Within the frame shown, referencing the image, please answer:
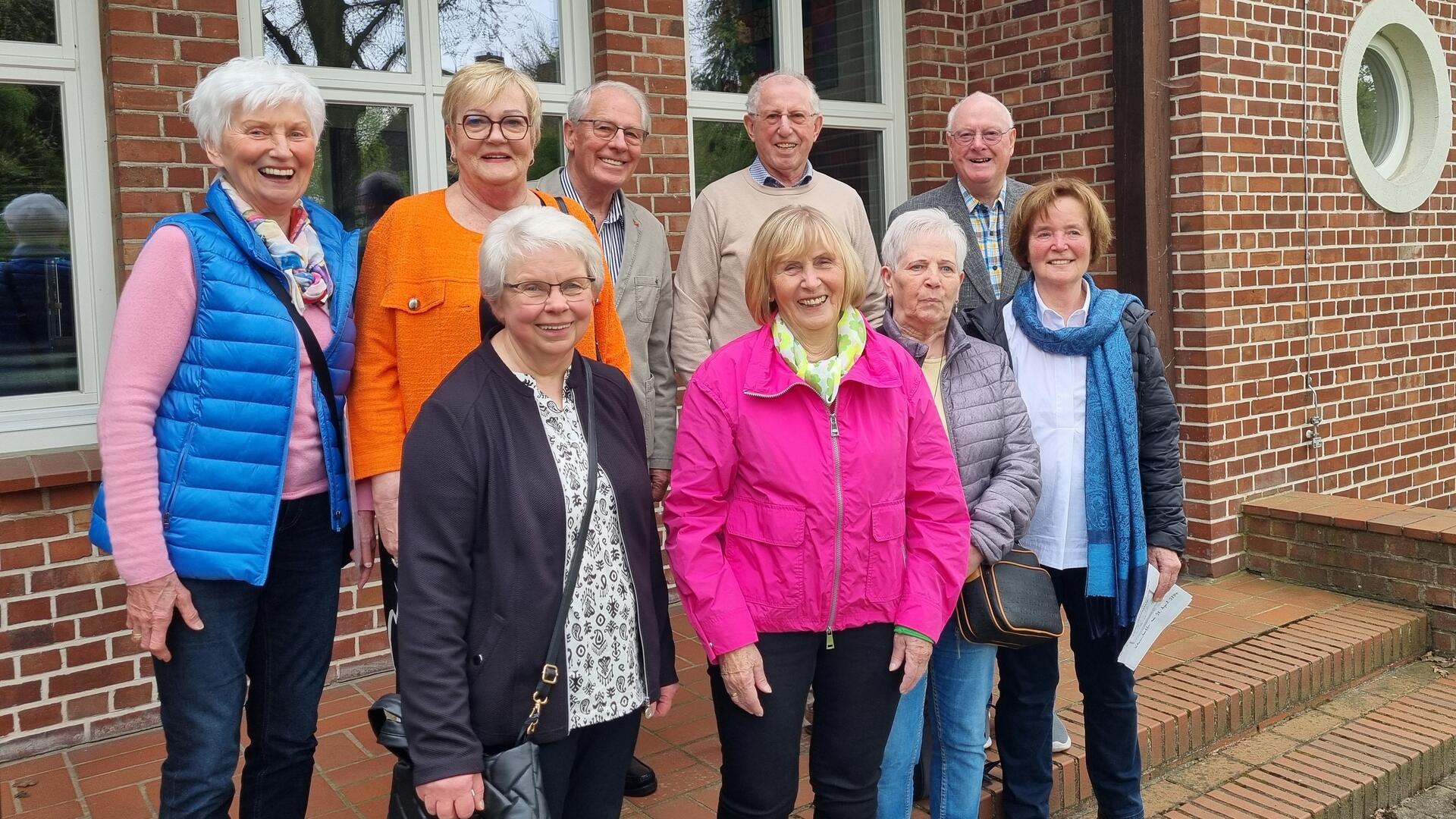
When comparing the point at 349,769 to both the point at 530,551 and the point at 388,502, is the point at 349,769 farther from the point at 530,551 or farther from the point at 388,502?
the point at 530,551

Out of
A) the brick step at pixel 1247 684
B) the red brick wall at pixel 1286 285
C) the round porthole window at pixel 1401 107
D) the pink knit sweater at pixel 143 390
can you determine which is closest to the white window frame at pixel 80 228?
the pink knit sweater at pixel 143 390

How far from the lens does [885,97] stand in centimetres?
602

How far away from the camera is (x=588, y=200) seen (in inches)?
126

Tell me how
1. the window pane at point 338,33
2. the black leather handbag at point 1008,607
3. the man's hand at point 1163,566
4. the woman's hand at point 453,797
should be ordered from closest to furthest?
the woman's hand at point 453,797 → the black leather handbag at point 1008,607 → the man's hand at point 1163,566 → the window pane at point 338,33

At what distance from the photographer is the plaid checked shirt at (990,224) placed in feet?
12.3

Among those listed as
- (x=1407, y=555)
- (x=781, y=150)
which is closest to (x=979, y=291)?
(x=781, y=150)

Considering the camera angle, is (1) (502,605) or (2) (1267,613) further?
(2) (1267,613)

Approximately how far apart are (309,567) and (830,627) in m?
1.11

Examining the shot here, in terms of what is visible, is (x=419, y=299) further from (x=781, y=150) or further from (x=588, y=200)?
(x=781, y=150)

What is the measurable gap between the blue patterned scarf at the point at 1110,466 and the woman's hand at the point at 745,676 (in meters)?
1.04

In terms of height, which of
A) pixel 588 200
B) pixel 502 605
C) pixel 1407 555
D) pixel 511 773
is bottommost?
pixel 1407 555

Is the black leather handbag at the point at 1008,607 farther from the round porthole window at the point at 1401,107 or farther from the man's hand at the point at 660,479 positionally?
the round porthole window at the point at 1401,107

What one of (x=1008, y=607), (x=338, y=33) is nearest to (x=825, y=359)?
(x=1008, y=607)

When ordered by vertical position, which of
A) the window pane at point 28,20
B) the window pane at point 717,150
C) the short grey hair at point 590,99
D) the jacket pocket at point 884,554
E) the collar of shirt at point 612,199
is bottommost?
the jacket pocket at point 884,554
